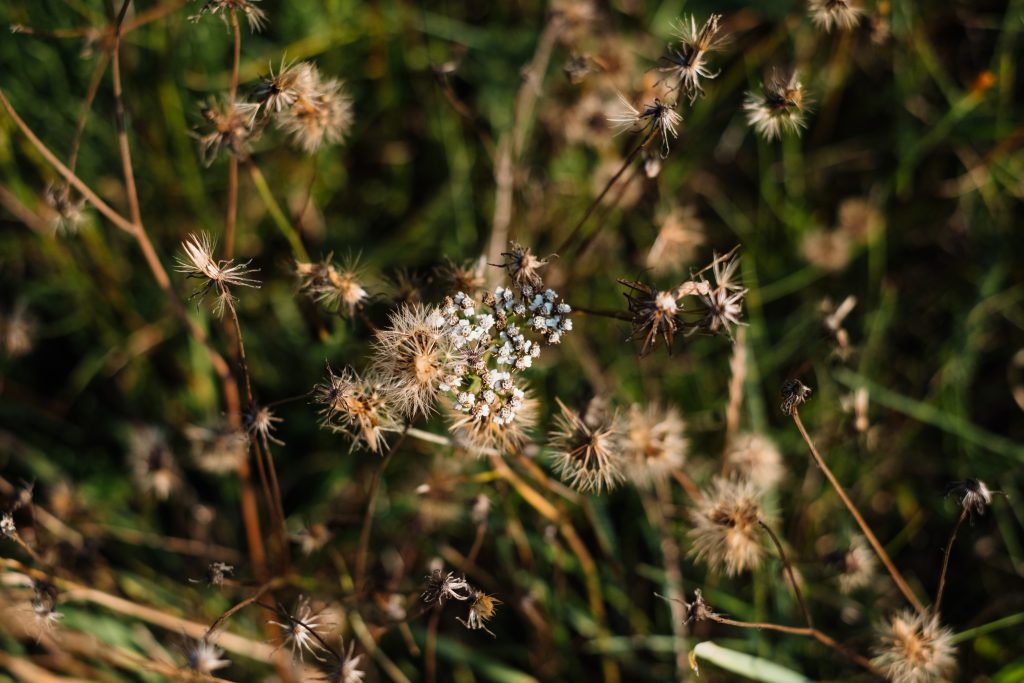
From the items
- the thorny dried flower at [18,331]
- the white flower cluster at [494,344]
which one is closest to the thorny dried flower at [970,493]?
the white flower cluster at [494,344]

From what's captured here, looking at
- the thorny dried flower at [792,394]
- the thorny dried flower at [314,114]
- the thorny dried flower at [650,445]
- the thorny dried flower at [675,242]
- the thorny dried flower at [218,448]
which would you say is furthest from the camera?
the thorny dried flower at [675,242]

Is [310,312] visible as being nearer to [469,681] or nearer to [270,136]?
[270,136]

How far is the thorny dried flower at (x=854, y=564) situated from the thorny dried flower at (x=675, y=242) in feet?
3.72

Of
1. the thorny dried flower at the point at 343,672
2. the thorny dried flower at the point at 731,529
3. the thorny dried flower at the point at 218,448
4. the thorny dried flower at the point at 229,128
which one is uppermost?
the thorny dried flower at the point at 229,128

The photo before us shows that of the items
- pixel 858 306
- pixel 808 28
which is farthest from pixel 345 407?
pixel 808 28

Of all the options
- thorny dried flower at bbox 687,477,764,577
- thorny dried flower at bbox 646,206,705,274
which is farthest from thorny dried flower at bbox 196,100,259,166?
thorny dried flower at bbox 687,477,764,577

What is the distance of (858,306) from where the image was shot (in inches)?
121

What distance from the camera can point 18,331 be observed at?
2777 mm

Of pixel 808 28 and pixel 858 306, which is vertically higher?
pixel 808 28

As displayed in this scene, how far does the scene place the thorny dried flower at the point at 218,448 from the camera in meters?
2.43

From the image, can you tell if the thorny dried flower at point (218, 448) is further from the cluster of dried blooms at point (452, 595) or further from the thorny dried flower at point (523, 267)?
the thorny dried flower at point (523, 267)

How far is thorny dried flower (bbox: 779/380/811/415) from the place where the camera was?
68.4 inches

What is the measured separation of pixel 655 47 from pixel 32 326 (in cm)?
287

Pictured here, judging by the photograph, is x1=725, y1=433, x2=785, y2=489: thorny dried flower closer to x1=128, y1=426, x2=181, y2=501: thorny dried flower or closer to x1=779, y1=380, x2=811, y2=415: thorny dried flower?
x1=779, y1=380, x2=811, y2=415: thorny dried flower
